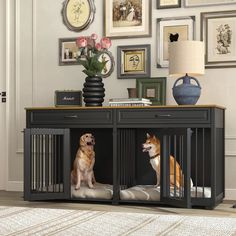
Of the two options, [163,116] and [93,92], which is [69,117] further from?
[163,116]

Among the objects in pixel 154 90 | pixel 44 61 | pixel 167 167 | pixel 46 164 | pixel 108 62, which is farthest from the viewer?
pixel 44 61

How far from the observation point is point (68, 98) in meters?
4.64

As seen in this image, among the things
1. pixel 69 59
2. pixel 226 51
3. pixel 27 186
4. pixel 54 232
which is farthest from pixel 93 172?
pixel 54 232

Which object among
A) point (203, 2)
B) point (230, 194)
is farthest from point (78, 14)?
point (230, 194)

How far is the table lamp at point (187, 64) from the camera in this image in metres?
4.17

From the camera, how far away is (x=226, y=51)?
4559 mm

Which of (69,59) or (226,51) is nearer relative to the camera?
(226,51)

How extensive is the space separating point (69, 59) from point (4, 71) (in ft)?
2.21

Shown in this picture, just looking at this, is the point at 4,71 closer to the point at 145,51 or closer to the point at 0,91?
the point at 0,91

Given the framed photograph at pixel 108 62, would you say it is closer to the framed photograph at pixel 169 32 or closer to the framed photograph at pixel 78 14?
the framed photograph at pixel 78 14

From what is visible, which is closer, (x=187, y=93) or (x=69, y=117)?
(x=187, y=93)

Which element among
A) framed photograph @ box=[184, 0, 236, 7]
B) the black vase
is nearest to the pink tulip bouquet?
the black vase

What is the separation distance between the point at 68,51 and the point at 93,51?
1.63 feet

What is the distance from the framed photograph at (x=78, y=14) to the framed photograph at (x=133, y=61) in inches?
15.2
